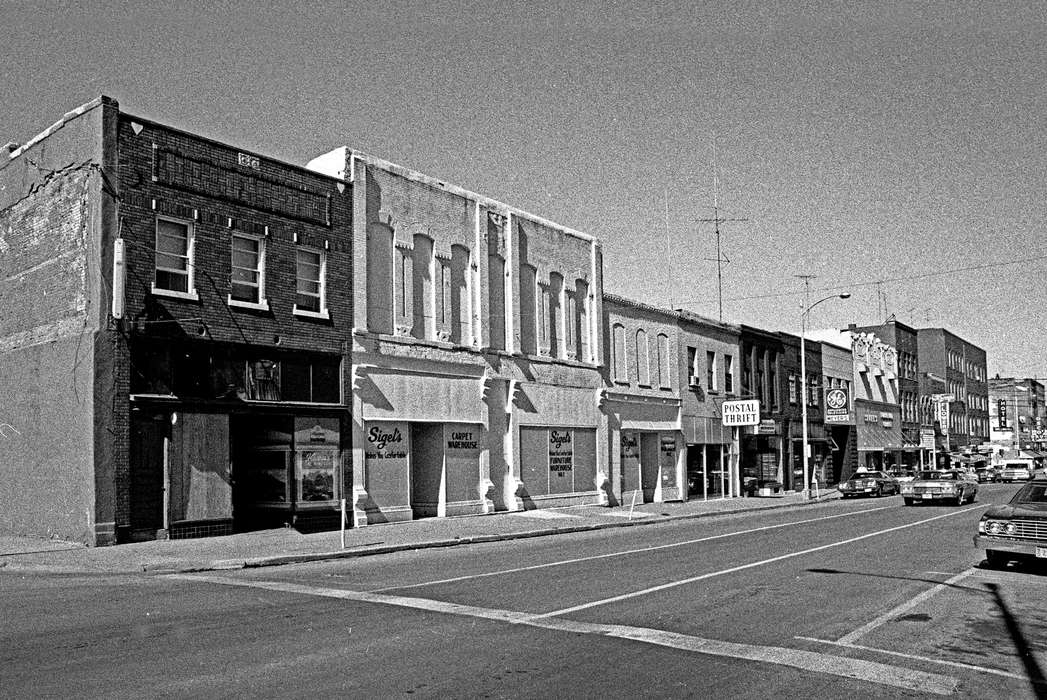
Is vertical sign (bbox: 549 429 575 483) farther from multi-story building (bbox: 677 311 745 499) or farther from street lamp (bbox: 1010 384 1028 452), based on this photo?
street lamp (bbox: 1010 384 1028 452)

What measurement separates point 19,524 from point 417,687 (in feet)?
54.8

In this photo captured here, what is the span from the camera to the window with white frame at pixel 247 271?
21.8 metres

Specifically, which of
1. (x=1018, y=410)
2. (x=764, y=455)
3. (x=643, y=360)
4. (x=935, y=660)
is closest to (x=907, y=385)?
(x=764, y=455)

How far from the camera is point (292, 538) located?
20516 millimetres

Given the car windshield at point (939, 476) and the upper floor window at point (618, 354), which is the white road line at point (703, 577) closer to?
the upper floor window at point (618, 354)

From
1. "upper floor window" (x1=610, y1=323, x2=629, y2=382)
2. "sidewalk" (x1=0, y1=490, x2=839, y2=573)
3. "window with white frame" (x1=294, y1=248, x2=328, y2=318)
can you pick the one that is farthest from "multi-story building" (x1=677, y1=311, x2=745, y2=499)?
"window with white frame" (x1=294, y1=248, x2=328, y2=318)

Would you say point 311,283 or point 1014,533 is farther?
point 311,283

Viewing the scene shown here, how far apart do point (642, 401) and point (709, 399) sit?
623 cm

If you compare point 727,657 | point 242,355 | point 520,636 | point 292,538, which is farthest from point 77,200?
point 727,657

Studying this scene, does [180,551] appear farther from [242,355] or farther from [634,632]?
[634,632]

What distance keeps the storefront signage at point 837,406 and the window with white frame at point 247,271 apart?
121ft

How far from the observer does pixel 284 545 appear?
1920cm

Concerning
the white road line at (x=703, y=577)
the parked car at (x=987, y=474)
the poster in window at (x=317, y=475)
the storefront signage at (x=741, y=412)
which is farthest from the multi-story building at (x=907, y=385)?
the poster in window at (x=317, y=475)

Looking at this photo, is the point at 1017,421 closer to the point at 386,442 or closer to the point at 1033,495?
the point at 386,442
